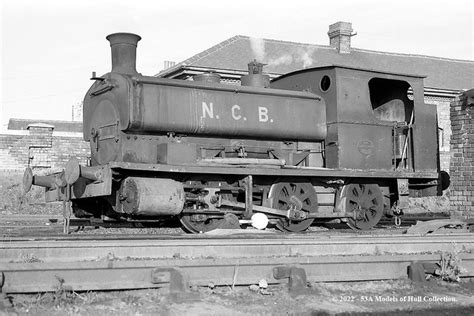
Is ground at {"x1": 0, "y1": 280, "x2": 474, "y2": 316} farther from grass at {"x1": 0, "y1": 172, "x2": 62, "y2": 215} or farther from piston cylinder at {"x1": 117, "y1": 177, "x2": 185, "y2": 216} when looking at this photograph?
grass at {"x1": 0, "y1": 172, "x2": 62, "y2": 215}

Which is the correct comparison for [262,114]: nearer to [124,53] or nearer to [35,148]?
[124,53]

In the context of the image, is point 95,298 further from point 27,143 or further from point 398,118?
point 27,143

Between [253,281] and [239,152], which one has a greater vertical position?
[239,152]

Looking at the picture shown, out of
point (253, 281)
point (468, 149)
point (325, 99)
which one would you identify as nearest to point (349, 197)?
point (325, 99)

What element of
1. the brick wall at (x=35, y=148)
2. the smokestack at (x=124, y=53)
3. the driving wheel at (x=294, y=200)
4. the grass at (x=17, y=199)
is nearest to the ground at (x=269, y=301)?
the driving wheel at (x=294, y=200)

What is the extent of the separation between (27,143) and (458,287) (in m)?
Answer: 17.7

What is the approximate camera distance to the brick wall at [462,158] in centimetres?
1131

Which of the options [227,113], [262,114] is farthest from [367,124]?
[227,113]

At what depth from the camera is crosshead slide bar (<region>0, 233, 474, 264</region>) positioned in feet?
15.9

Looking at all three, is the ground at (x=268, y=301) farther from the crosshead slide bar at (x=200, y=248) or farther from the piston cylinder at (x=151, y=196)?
the piston cylinder at (x=151, y=196)

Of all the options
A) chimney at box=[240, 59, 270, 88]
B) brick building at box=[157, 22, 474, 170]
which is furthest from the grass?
chimney at box=[240, 59, 270, 88]

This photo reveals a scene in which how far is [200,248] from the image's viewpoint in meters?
5.28

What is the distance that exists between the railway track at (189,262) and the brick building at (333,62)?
17910 millimetres

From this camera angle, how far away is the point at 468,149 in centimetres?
1142
